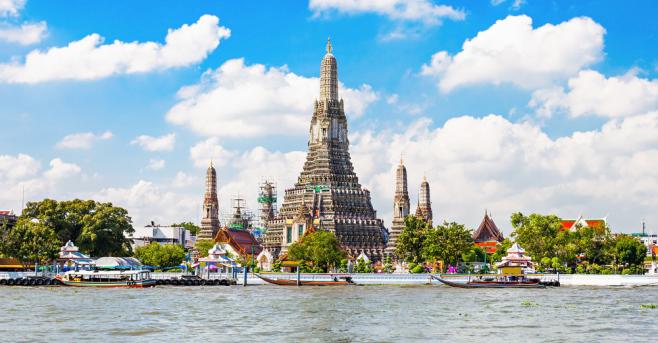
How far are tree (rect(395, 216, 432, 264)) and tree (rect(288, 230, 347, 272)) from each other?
9.40 metres

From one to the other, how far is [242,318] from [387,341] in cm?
1402

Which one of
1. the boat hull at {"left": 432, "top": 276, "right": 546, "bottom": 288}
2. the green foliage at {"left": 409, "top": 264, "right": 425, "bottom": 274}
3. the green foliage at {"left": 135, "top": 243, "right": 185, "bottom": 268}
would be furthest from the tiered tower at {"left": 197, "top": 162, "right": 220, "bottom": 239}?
the boat hull at {"left": 432, "top": 276, "right": 546, "bottom": 288}

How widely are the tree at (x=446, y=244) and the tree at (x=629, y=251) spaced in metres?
18.4

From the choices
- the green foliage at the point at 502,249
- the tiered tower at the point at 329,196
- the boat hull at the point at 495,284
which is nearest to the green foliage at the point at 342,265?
the green foliage at the point at 502,249

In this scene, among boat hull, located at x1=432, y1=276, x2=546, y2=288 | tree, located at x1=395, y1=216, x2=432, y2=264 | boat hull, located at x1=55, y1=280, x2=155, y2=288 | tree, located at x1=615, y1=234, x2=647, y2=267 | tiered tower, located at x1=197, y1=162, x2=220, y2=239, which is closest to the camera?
boat hull, located at x1=55, y1=280, x2=155, y2=288

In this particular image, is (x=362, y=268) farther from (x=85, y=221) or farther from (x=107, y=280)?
(x=107, y=280)

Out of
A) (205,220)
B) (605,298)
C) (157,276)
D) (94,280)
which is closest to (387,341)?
(605,298)

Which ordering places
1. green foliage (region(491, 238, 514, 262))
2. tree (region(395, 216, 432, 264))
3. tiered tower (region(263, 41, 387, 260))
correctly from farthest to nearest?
tiered tower (region(263, 41, 387, 260)), green foliage (region(491, 238, 514, 262)), tree (region(395, 216, 432, 264))

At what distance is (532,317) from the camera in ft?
184

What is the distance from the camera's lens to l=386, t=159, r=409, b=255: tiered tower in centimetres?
16100

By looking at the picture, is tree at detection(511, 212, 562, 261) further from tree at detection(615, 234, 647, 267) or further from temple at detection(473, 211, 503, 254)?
temple at detection(473, 211, 503, 254)

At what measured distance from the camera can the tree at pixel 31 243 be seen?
350 feet

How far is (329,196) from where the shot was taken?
16138 centimetres

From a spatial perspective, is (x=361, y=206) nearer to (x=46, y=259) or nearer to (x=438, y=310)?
(x=46, y=259)
